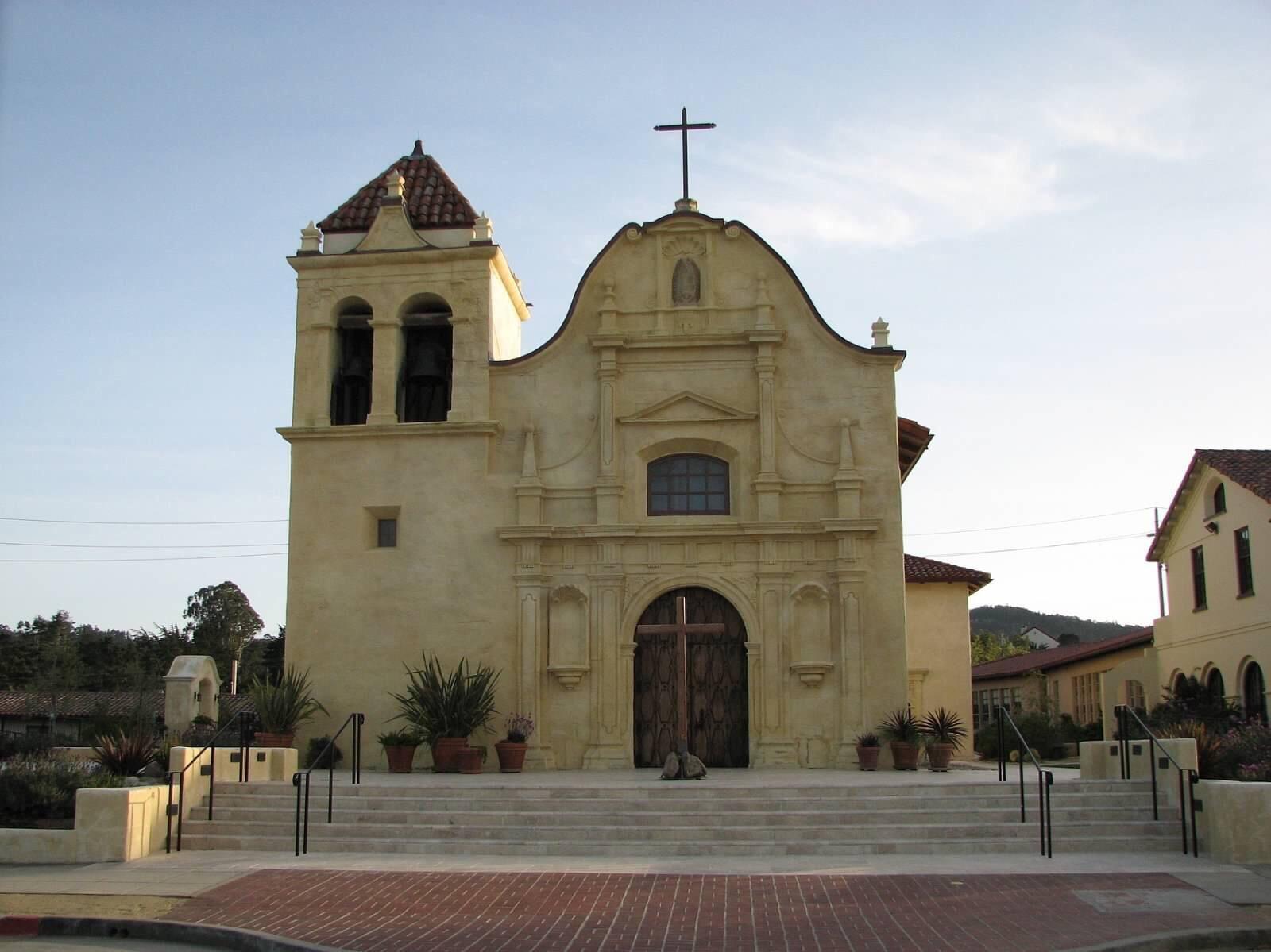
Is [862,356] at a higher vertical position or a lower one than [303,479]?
higher

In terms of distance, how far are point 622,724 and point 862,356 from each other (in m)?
7.27

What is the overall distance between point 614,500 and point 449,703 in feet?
14.0

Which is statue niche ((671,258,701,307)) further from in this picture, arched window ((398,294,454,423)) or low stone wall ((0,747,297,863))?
low stone wall ((0,747,297,863))

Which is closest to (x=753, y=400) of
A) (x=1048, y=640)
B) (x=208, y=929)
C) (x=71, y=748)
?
(x=71, y=748)

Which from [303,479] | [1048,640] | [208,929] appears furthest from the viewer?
[1048,640]

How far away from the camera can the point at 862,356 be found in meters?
22.7

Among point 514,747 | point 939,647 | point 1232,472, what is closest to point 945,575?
point 939,647

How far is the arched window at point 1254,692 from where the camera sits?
91.1 ft

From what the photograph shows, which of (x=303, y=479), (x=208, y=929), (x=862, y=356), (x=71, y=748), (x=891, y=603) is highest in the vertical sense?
(x=862, y=356)

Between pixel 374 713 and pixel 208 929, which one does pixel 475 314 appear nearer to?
pixel 374 713

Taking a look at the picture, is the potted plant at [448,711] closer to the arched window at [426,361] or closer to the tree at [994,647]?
the arched window at [426,361]

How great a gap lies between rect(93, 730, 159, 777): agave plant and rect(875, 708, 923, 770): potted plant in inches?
417

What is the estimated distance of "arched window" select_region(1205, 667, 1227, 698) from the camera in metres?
30.0

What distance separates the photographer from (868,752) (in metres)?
20.4
